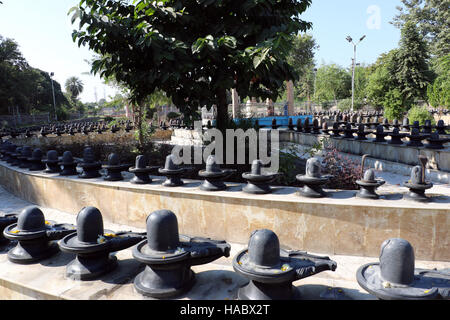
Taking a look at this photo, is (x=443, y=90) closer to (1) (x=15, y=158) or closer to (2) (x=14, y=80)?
(1) (x=15, y=158)

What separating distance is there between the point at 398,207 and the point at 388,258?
182 centimetres

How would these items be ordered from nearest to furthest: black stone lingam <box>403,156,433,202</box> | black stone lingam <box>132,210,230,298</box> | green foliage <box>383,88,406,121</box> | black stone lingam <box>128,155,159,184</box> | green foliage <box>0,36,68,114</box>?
black stone lingam <box>132,210,230,298</box>, black stone lingam <box>403,156,433,202</box>, black stone lingam <box>128,155,159,184</box>, green foliage <box>383,88,406,121</box>, green foliage <box>0,36,68,114</box>

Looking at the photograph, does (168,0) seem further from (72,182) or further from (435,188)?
(435,188)

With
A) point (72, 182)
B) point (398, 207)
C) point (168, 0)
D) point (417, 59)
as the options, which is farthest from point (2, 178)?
point (417, 59)

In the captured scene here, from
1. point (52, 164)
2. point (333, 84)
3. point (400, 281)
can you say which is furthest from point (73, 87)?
point (400, 281)

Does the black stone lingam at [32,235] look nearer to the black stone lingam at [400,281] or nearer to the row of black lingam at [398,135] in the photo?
the black stone lingam at [400,281]

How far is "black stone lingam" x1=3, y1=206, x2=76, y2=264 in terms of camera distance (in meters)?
2.73

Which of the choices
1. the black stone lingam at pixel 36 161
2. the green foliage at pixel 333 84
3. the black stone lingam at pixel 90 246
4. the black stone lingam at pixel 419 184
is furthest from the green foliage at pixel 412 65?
the green foliage at pixel 333 84

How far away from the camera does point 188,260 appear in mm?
2219

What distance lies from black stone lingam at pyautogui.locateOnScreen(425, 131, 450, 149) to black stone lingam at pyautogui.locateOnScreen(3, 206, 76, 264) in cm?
741

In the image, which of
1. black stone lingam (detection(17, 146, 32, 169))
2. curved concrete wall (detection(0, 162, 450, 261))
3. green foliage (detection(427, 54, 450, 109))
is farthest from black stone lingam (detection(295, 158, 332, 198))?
green foliage (detection(427, 54, 450, 109))

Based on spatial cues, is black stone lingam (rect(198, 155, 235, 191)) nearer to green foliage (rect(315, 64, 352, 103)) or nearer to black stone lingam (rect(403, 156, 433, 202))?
black stone lingam (rect(403, 156, 433, 202))

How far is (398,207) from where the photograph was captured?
325 centimetres

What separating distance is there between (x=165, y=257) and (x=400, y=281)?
1.50 meters
